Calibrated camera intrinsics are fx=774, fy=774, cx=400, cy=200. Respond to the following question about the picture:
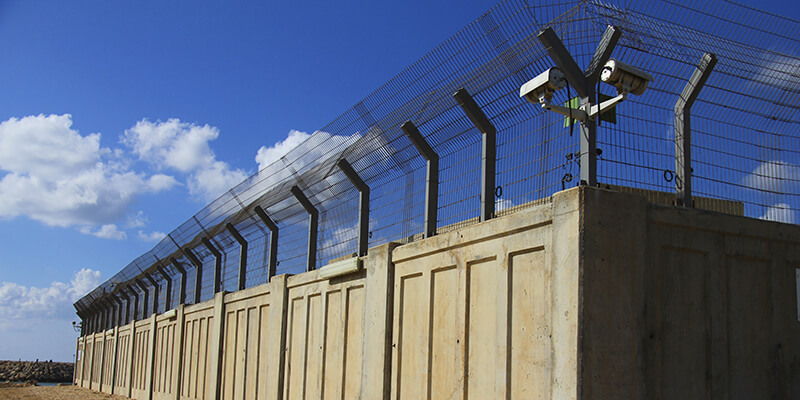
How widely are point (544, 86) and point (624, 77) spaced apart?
2.21ft

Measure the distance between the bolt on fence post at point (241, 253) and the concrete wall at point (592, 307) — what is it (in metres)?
6.75

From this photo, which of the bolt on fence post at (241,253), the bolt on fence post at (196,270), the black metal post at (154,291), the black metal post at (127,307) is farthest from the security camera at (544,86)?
the black metal post at (127,307)

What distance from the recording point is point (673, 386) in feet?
20.3

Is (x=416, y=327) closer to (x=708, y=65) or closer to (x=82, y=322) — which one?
(x=708, y=65)

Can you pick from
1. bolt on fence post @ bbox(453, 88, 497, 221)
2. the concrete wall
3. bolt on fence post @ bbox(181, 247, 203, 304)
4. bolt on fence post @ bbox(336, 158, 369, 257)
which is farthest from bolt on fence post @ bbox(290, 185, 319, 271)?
bolt on fence post @ bbox(181, 247, 203, 304)

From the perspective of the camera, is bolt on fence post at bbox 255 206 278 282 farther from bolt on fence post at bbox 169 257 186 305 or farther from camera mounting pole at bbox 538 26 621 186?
camera mounting pole at bbox 538 26 621 186

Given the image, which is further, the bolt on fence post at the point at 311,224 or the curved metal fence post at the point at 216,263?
the curved metal fence post at the point at 216,263

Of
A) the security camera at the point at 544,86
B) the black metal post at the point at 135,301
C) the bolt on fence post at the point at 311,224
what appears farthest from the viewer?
the black metal post at the point at 135,301

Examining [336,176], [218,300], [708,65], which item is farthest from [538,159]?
[218,300]

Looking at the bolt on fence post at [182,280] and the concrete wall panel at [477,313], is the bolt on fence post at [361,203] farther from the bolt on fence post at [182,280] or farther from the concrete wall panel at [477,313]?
the bolt on fence post at [182,280]

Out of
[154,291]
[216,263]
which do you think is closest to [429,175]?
[216,263]

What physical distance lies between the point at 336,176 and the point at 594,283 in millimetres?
6354

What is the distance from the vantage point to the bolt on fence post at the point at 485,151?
25.6 feet

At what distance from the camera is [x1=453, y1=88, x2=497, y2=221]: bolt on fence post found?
782cm
